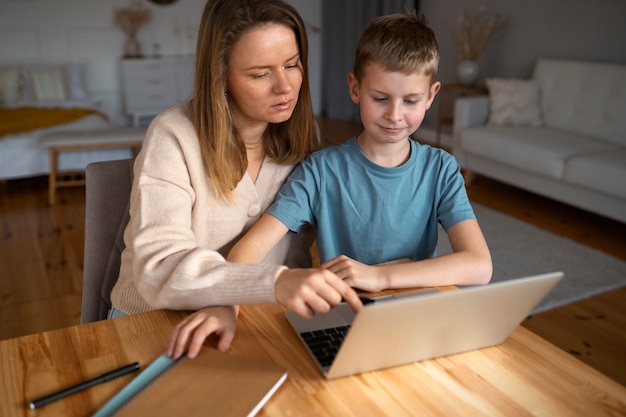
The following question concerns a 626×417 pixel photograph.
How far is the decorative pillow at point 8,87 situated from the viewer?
5.15 m

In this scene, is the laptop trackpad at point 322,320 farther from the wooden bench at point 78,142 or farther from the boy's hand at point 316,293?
the wooden bench at point 78,142

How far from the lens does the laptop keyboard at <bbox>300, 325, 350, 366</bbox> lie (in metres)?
0.80

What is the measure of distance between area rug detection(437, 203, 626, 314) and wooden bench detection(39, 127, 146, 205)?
2.18 meters

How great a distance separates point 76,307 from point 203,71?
1.65m

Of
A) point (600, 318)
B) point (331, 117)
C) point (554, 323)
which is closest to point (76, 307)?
point (554, 323)

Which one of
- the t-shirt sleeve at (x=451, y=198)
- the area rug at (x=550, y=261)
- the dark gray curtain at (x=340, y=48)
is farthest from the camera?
the dark gray curtain at (x=340, y=48)

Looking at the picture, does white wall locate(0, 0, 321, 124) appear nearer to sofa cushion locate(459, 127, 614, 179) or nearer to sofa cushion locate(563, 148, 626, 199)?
sofa cushion locate(459, 127, 614, 179)

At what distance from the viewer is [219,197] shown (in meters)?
1.15

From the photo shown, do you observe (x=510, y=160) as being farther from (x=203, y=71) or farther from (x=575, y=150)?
(x=203, y=71)

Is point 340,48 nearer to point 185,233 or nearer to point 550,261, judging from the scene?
point 550,261

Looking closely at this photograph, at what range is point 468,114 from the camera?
412cm

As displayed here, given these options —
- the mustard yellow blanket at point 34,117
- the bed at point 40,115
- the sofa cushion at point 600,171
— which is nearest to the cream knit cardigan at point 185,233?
the sofa cushion at point 600,171

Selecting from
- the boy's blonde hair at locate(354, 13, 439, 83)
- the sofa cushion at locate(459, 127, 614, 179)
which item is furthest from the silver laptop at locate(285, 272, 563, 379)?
the sofa cushion at locate(459, 127, 614, 179)

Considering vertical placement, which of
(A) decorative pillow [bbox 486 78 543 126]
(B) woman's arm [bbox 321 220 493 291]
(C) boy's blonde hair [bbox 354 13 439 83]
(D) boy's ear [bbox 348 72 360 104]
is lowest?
(A) decorative pillow [bbox 486 78 543 126]
